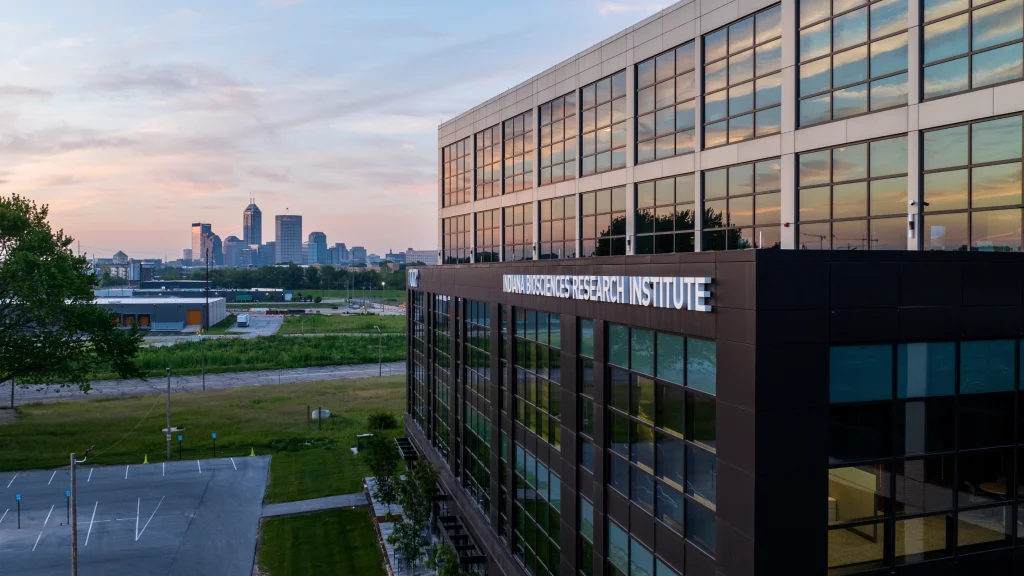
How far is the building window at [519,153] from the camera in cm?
3944

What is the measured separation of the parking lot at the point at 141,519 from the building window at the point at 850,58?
115 feet

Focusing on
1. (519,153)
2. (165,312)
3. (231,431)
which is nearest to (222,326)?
(165,312)

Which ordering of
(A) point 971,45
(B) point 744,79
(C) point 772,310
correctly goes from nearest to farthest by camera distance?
1. (C) point 772,310
2. (A) point 971,45
3. (B) point 744,79

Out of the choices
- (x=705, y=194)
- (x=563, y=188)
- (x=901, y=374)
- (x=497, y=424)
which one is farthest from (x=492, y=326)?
(x=901, y=374)

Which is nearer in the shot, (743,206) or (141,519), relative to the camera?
(743,206)

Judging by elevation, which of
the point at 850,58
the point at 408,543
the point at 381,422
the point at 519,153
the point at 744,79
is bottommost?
the point at 381,422

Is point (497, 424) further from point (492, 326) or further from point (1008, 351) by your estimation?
point (1008, 351)

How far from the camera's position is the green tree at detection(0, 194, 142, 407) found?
58.5 meters

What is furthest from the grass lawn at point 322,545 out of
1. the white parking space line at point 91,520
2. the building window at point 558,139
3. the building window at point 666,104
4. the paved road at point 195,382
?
the paved road at point 195,382

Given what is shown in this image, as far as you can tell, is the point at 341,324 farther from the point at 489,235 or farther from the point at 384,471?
the point at 489,235

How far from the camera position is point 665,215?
2952cm

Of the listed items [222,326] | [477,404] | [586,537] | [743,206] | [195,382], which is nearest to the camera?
[586,537]

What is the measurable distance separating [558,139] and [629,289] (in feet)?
59.6

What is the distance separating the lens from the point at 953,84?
19.6 metres
